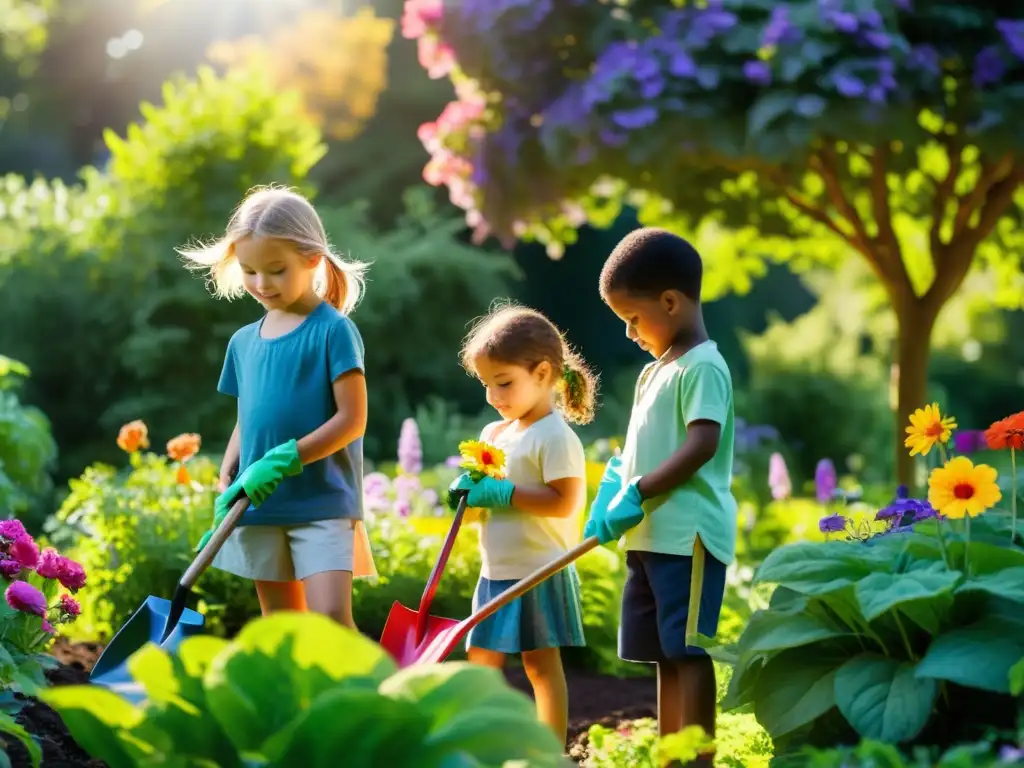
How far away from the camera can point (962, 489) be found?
8.71ft

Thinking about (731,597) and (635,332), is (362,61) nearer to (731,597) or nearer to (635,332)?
(731,597)

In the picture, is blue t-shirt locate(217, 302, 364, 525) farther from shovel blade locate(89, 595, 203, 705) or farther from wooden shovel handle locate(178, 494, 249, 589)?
shovel blade locate(89, 595, 203, 705)

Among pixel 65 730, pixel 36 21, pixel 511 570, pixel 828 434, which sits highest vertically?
pixel 36 21

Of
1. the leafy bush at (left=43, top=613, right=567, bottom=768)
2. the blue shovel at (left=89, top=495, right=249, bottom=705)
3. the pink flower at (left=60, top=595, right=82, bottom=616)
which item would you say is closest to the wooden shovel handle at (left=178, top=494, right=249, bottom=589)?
the blue shovel at (left=89, top=495, right=249, bottom=705)

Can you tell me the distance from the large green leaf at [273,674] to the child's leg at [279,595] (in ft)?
3.66

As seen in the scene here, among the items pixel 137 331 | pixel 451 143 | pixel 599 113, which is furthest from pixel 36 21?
pixel 599 113

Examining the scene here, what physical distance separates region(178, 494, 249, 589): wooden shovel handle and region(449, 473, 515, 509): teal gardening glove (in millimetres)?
554

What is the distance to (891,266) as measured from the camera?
7199 mm

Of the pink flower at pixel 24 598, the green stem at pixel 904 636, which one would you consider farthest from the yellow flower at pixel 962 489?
the pink flower at pixel 24 598

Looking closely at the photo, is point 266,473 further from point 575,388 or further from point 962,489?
point 962,489

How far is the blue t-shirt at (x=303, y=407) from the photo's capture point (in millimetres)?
3283

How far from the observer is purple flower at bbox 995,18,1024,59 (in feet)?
19.4

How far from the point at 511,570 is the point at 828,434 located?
26.3ft

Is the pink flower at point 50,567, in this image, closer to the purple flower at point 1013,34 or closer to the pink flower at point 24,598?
the pink flower at point 24,598
